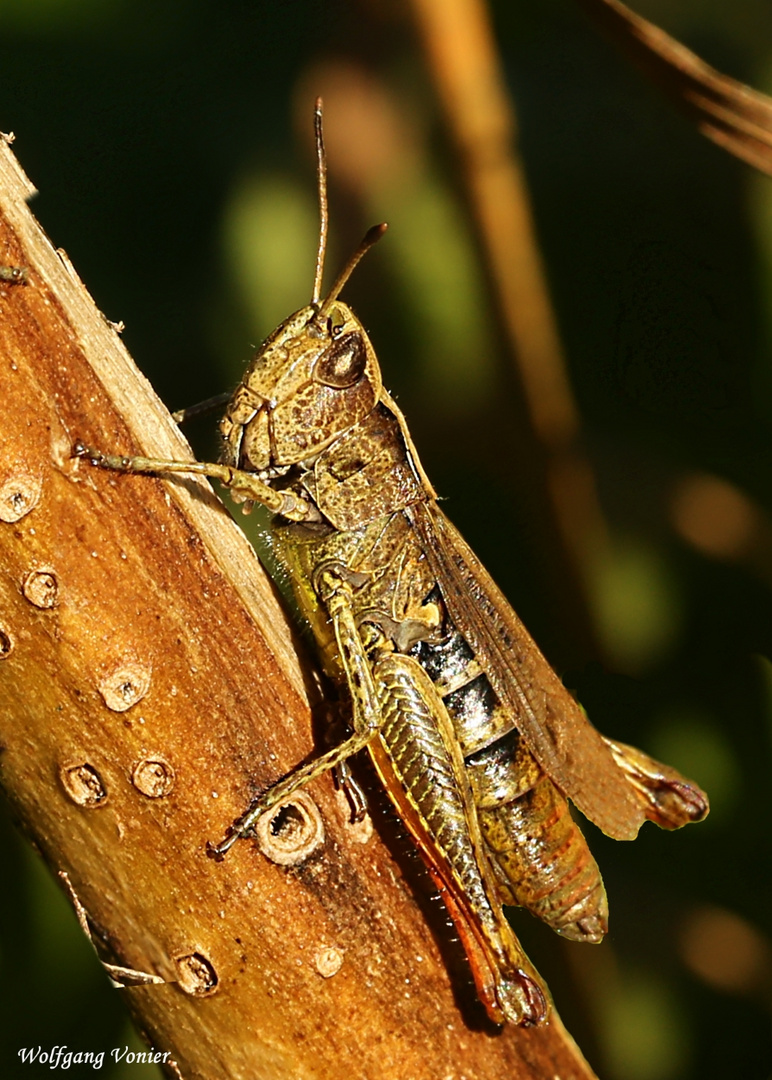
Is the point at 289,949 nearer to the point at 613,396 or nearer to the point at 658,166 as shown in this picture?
the point at 613,396

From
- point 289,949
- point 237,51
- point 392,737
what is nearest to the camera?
point 289,949

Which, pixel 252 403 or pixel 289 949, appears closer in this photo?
pixel 289 949

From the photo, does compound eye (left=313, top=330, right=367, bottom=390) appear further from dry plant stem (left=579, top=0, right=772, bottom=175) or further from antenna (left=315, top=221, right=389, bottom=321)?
dry plant stem (left=579, top=0, right=772, bottom=175)

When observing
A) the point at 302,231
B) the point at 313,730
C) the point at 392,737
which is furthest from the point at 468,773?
the point at 302,231

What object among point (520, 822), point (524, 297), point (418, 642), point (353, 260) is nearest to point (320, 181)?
point (353, 260)

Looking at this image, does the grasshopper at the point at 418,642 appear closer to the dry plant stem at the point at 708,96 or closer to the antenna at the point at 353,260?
the antenna at the point at 353,260

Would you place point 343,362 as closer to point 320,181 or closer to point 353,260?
point 353,260

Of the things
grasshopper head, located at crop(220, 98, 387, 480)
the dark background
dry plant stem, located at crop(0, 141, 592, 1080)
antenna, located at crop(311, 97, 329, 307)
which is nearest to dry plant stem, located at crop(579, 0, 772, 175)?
antenna, located at crop(311, 97, 329, 307)

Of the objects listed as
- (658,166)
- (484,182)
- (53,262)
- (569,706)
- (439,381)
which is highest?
(53,262)

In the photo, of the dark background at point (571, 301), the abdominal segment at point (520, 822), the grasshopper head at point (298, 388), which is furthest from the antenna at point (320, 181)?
the abdominal segment at point (520, 822)
